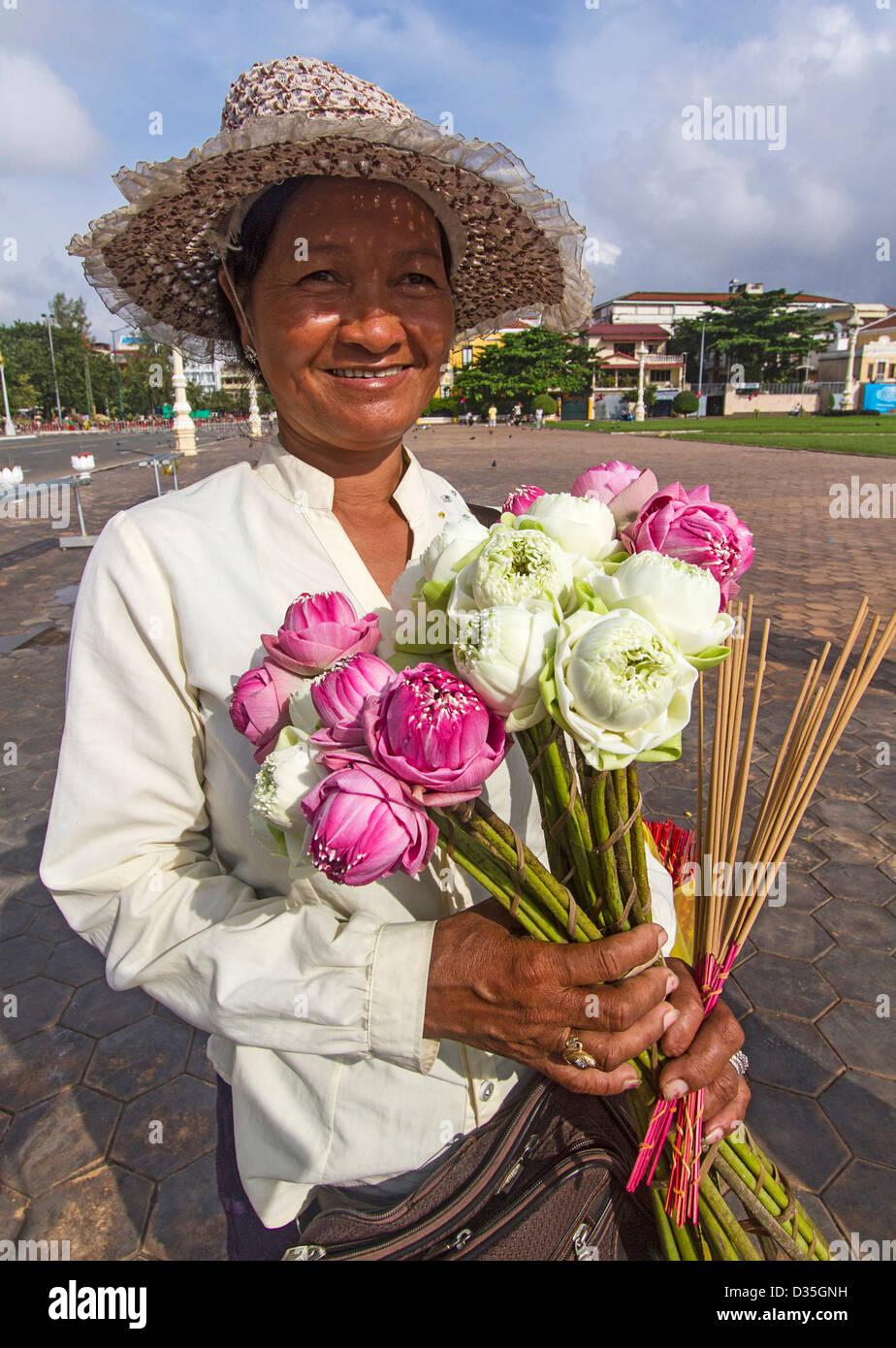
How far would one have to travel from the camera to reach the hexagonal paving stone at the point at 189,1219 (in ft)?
6.68

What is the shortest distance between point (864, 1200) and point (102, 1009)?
2488mm

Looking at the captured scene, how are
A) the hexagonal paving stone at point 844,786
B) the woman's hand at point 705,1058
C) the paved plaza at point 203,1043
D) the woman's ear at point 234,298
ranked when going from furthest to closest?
1. the hexagonal paving stone at point 844,786
2. the paved plaza at point 203,1043
3. the woman's ear at point 234,298
4. the woman's hand at point 705,1058

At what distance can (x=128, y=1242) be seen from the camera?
6.73 ft

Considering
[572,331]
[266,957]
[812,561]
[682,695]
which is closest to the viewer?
[682,695]

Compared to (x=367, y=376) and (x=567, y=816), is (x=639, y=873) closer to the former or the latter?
(x=567, y=816)

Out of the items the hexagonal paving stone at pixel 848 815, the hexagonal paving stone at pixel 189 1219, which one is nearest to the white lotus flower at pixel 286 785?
the hexagonal paving stone at pixel 189 1219

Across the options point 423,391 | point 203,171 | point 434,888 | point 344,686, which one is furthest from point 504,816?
point 203,171

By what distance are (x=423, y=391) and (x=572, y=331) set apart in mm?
717

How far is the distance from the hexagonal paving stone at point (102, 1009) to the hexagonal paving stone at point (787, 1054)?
211 cm

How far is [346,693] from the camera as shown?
813 mm

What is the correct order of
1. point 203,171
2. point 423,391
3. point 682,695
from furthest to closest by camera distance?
point 423,391
point 203,171
point 682,695

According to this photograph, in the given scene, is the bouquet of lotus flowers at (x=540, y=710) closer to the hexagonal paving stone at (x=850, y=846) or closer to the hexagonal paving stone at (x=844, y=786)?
the hexagonal paving stone at (x=850, y=846)

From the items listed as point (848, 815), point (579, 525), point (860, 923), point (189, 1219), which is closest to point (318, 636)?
point (579, 525)
